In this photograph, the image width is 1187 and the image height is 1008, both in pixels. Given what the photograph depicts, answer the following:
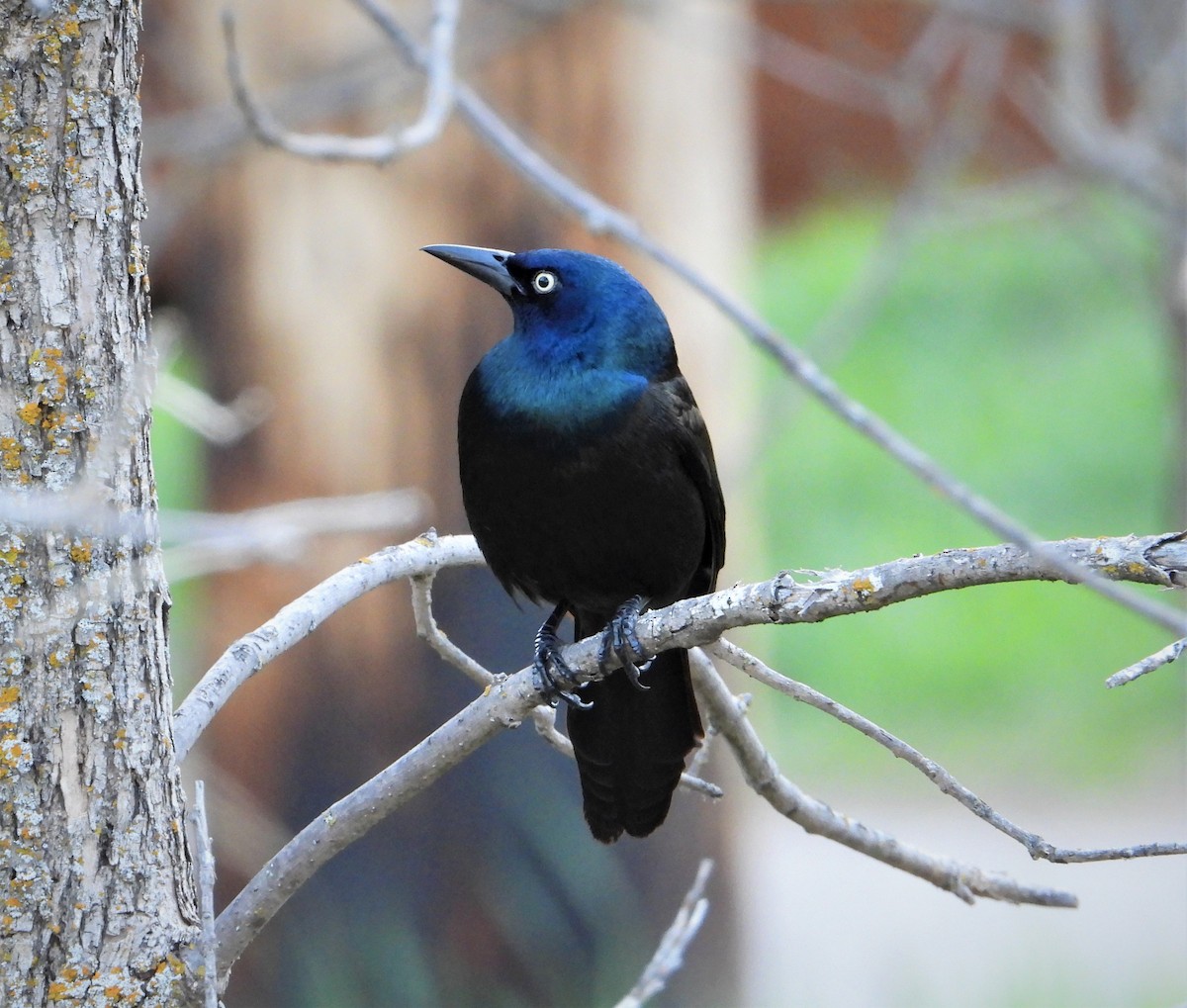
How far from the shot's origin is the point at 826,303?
11.7 m

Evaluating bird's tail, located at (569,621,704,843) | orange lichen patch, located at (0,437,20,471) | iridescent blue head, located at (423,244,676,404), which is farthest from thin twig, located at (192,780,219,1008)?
iridescent blue head, located at (423,244,676,404)

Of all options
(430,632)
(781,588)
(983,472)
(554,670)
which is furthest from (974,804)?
(983,472)

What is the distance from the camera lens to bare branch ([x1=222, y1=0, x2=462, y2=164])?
2.21m

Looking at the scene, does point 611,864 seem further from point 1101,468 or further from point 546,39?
point 1101,468

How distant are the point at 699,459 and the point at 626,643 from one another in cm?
50

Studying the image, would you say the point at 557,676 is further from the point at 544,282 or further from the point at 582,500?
the point at 544,282

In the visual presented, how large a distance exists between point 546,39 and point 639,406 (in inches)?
78.9

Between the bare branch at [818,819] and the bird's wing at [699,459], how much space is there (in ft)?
2.09

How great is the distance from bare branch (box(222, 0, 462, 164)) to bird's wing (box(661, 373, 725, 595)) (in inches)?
23.0

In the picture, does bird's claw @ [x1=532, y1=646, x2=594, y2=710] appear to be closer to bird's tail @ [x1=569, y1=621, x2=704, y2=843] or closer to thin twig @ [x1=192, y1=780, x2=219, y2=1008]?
bird's tail @ [x1=569, y1=621, x2=704, y2=843]

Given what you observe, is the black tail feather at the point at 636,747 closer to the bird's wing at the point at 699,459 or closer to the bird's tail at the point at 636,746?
the bird's tail at the point at 636,746

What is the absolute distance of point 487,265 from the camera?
2.73 metres

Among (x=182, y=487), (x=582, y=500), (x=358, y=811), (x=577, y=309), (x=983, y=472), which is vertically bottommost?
(x=983, y=472)

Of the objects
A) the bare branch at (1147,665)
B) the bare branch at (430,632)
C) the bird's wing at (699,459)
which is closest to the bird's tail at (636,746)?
the bird's wing at (699,459)
